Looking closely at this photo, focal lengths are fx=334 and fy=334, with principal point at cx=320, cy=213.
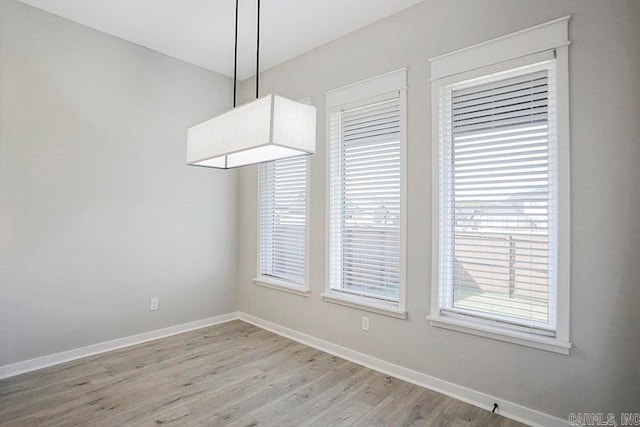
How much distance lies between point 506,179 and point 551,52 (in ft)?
2.75

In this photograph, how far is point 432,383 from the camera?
2.61m

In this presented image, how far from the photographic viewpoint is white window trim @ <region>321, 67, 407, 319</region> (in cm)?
280

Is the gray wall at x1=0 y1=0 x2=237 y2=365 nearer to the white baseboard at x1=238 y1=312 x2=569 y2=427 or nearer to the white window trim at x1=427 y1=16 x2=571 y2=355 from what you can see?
the white baseboard at x1=238 y1=312 x2=569 y2=427

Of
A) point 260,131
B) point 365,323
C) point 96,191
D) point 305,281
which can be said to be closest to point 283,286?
point 305,281

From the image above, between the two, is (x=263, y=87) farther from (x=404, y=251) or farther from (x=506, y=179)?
(x=506, y=179)

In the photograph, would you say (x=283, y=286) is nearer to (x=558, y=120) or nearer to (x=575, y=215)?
(x=575, y=215)

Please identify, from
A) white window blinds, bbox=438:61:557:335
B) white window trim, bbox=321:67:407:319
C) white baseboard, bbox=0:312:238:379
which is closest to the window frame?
white window trim, bbox=321:67:407:319

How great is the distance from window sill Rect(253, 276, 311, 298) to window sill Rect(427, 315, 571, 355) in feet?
4.56

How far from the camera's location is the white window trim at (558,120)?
207 cm

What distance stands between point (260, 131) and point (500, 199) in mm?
1713

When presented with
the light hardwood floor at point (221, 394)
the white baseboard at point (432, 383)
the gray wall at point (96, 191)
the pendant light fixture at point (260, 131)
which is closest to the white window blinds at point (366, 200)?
the white baseboard at point (432, 383)

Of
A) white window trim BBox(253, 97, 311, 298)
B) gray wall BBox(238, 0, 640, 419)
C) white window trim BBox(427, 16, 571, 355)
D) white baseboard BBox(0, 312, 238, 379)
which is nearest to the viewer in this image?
gray wall BBox(238, 0, 640, 419)

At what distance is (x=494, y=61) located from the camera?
7.71 ft

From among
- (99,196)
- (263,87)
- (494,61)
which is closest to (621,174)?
(494,61)
